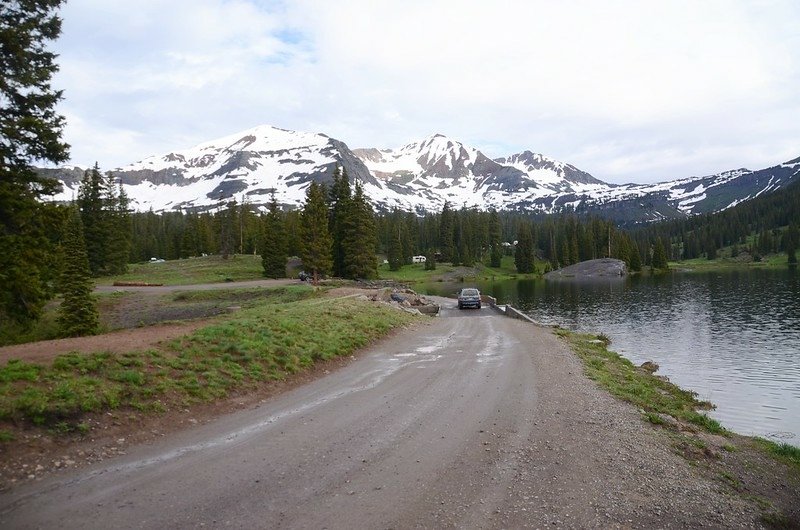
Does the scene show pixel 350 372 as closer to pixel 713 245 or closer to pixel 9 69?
pixel 9 69

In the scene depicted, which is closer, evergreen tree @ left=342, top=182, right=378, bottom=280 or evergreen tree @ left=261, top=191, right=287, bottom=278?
evergreen tree @ left=342, top=182, right=378, bottom=280

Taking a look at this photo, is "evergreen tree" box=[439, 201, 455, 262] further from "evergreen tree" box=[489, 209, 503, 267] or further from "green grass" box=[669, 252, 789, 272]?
"green grass" box=[669, 252, 789, 272]

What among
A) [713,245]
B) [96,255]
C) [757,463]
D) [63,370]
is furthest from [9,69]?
[713,245]

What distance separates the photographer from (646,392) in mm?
16062

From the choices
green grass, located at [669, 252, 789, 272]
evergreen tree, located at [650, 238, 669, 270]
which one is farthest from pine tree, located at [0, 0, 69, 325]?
green grass, located at [669, 252, 789, 272]

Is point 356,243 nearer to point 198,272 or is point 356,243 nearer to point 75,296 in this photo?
point 198,272

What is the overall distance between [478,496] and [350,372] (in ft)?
32.3

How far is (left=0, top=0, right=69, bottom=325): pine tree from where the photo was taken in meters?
17.2

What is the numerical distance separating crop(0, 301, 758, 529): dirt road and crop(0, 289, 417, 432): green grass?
1581 mm

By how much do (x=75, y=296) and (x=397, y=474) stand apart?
85.0 ft

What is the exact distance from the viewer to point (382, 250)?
156 meters

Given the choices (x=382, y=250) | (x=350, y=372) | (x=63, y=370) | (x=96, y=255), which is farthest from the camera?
(x=382, y=250)

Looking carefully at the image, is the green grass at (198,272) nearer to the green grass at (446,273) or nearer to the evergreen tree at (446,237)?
the green grass at (446,273)

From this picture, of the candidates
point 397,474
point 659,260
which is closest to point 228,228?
point 397,474
